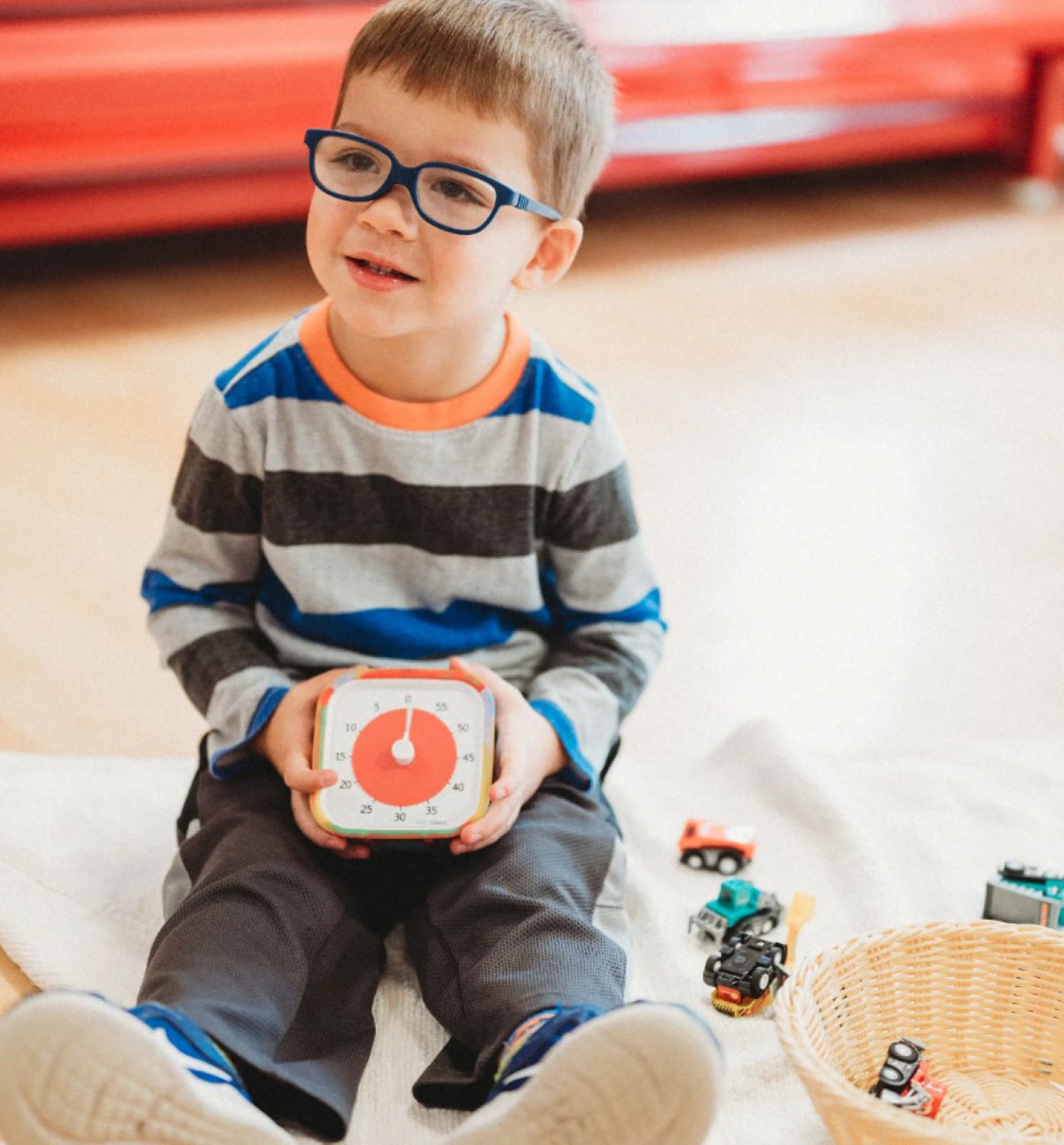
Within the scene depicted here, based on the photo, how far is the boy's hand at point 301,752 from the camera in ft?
3.19

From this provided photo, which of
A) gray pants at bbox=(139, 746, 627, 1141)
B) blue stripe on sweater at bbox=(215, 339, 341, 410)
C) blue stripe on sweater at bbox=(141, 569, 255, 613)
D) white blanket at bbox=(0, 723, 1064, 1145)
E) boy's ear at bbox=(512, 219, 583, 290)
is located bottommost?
white blanket at bbox=(0, 723, 1064, 1145)

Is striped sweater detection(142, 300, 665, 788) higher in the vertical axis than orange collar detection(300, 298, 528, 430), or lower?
lower

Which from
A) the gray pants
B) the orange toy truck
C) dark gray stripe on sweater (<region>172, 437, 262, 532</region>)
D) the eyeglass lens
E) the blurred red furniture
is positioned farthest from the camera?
the blurred red furniture

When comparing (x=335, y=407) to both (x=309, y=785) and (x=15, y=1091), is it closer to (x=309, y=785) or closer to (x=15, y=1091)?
(x=309, y=785)

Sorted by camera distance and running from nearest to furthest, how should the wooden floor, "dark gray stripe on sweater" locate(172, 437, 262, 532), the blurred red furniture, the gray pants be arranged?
the gray pants → "dark gray stripe on sweater" locate(172, 437, 262, 532) → the wooden floor → the blurred red furniture

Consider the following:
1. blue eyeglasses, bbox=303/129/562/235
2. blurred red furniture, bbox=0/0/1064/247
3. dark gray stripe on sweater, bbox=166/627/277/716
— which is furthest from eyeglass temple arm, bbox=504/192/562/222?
blurred red furniture, bbox=0/0/1064/247

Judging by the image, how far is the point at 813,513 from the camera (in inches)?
74.0

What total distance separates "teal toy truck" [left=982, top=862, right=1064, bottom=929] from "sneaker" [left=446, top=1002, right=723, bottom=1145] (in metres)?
0.40

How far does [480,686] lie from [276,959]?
0.74ft

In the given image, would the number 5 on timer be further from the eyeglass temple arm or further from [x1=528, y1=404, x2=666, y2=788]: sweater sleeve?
the eyeglass temple arm

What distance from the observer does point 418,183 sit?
3.16ft

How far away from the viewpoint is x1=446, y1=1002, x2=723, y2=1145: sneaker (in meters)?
0.73

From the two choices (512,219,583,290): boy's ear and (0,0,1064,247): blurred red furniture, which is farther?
(0,0,1064,247): blurred red furniture

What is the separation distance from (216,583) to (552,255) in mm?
327
